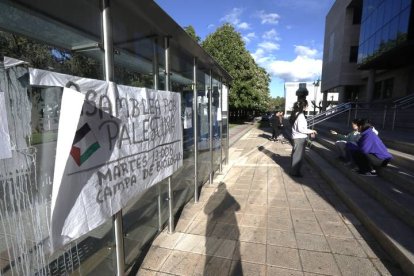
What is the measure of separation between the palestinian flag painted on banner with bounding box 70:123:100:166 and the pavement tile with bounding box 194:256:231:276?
1757mm

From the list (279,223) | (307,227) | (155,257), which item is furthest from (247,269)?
(307,227)

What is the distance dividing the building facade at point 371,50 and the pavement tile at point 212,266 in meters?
11.4

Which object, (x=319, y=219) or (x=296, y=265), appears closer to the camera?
(x=296, y=265)

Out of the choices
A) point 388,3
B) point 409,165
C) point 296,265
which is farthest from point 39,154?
point 388,3

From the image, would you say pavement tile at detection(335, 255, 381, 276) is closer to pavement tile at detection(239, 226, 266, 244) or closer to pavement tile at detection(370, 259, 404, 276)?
pavement tile at detection(370, 259, 404, 276)

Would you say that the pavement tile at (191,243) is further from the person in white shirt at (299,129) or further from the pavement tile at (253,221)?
the person in white shirt at (299,129)

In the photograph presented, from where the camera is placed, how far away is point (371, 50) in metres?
21.0

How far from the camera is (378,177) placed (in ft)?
16.3

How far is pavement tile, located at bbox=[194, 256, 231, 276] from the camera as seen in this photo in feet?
8.90

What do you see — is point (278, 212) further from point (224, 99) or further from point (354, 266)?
point (224, 99)

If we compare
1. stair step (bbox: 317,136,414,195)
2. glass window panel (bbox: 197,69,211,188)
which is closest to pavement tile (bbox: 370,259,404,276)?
stair step (bbox: 317,136,414,195)

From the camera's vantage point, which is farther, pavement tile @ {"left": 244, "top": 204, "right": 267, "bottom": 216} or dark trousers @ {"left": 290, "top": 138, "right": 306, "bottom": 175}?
dark trousers @ {"left": 290, "top": 138, "right": 306, "bottom": 175}

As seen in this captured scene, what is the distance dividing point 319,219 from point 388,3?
67.3 ft

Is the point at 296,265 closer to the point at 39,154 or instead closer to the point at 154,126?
the point at 154,126
